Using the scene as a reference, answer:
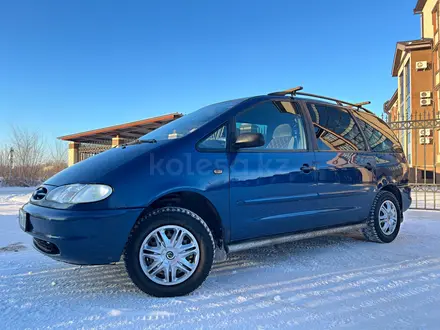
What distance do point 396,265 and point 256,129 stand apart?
2023mm

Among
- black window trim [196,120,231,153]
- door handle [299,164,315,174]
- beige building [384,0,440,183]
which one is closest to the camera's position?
black window trim [196,120,231,153]

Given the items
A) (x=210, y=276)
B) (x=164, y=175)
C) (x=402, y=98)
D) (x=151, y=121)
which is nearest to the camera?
(x=164, y=175)

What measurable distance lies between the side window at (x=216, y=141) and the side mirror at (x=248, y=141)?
125 millimetres

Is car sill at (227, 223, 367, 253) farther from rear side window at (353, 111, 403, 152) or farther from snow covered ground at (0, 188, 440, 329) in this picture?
rear side window at (353, 111, 403, 152)

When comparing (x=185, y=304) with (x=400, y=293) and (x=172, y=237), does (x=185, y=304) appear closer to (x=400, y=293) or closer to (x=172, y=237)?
(x=172, y=237)

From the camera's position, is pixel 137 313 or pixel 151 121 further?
pixel 151 121

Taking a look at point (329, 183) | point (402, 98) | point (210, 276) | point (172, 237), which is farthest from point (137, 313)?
point (402, 98)

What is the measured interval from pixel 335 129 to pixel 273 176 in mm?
1313

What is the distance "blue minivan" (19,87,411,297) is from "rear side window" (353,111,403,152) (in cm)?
34

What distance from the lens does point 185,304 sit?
8.36 ft

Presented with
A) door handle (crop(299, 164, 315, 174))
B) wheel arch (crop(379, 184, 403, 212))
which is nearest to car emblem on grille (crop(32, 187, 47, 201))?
door handle (crop(299, 164, 315, 174))

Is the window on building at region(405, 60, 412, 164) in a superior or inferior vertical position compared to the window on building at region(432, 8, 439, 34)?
inferior

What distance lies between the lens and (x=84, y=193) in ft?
8.27

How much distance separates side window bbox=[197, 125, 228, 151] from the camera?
2994 millimetres
